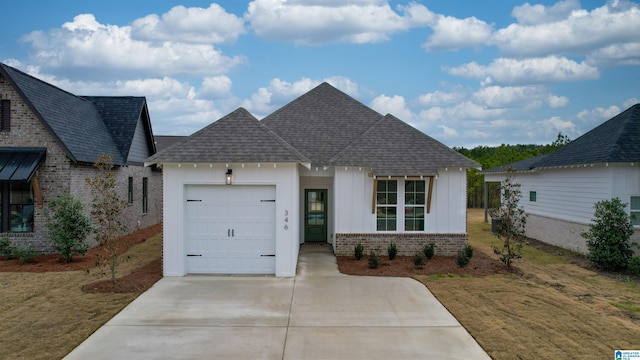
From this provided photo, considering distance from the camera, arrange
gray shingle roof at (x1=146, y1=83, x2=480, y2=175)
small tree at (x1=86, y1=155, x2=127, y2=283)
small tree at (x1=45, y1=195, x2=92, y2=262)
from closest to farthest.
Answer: small tree at (x1=86, y1=155, x2=127, y2=283) < gray shingle roof at (x1=146, y1=83, x2=480, y2=175) < small tree at (x1=45, y1=195, x2=92, y2=262)

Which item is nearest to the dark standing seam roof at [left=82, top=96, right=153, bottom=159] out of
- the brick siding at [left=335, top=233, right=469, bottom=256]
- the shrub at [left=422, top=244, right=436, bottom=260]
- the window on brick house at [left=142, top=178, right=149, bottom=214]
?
the window on brick house at [left=142, top=178, right=149, bottom=214]

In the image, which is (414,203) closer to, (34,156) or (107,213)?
(107,213)

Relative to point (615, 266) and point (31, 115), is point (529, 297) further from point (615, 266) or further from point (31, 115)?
point (31, 115)

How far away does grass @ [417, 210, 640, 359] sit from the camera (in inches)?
282

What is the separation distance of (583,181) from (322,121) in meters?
9.93

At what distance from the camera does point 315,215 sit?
17.0 meters

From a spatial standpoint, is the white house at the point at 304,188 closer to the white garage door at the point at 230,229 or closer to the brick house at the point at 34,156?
the white garage door at the point at 230,229

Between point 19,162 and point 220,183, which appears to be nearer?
point 220,183

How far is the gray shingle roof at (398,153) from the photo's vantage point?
46.8 feet

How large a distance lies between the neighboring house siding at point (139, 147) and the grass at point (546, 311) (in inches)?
590

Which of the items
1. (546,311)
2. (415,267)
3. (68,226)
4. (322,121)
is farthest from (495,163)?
(68,226)

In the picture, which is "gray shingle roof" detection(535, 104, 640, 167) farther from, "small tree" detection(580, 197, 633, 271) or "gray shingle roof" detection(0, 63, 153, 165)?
"gray shingle roof" detection(0, 63, 153, 165)

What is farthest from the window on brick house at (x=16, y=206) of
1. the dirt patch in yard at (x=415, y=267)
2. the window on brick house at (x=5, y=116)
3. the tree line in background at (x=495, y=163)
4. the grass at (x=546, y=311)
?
the tree line in background at (x=495, y=163)

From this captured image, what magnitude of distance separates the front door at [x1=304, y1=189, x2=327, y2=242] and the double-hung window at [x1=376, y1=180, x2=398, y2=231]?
271 cm
